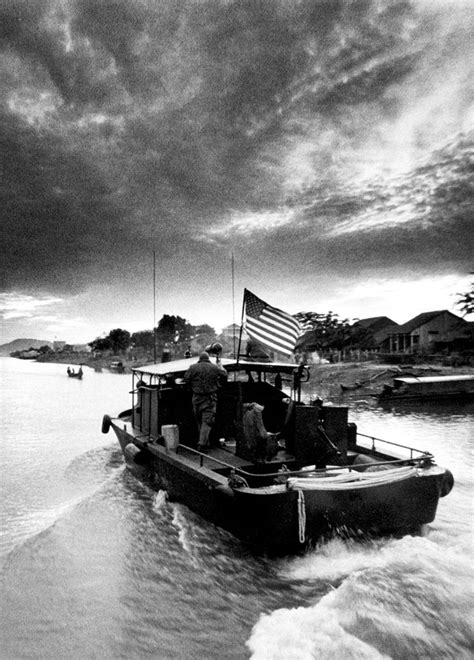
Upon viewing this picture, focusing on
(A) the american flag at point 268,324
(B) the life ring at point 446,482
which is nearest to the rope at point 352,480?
(B) the life ring at point 446,482

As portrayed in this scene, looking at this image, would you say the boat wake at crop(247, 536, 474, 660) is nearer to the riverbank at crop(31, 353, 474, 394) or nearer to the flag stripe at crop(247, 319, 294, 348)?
the flag stripe at crop(247, 319, 294, 348)

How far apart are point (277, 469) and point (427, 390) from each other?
83.8 feet

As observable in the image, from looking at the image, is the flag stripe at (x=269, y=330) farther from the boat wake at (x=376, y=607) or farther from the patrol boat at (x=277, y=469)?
the boat wake at (x=376, y=607)

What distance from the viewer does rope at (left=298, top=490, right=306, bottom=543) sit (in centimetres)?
640

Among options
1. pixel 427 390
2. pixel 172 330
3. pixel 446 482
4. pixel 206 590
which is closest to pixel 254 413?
pixel 206 590

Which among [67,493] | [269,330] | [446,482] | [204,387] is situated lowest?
[67,493]

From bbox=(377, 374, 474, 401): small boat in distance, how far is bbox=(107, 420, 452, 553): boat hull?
23802 mm

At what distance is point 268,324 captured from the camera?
8.49 meters

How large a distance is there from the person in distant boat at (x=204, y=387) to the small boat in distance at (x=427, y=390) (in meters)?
23.4

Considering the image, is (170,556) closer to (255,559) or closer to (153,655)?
(255,559)

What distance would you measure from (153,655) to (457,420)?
2134 centimetres

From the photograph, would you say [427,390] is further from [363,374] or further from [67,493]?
[67,493]

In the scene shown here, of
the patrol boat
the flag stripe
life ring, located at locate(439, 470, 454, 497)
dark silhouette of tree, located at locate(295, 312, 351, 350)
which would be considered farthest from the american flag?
dark silhouette of tree, located at locate(295, 312, 351, 350)

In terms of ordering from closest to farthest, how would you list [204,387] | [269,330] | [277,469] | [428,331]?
[277,469], [269,330], [204,387], [428,331]
